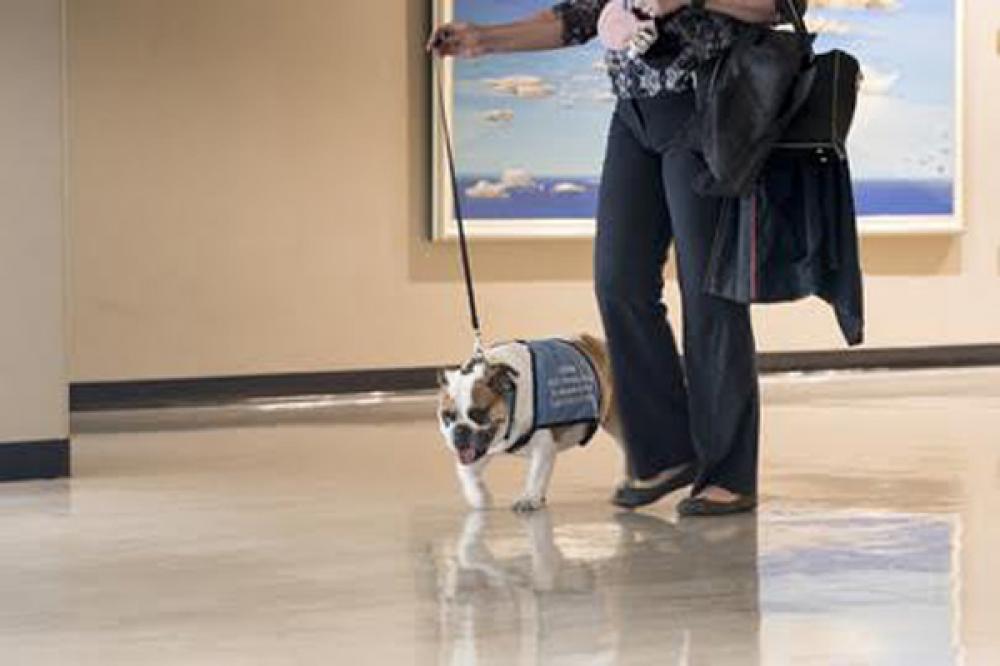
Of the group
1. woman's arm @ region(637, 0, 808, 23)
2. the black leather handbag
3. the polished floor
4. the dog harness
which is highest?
woman's arm @ region(637, 0, 808, 23)

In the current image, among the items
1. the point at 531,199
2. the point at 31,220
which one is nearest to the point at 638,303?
the point at 31,220

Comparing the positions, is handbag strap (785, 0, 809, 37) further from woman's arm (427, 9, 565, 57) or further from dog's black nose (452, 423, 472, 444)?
dog's black nose (452, 423, 472, 444)

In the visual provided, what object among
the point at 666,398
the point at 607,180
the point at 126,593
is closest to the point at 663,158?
the point at 607,180

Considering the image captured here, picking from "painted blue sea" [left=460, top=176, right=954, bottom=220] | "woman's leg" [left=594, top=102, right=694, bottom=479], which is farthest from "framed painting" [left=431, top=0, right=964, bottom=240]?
"woman's leg" [left=594, top=102, right=694, bottom=479]

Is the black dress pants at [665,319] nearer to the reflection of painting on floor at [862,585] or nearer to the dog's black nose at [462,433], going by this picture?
the reflection of painting on floor at [862,585]

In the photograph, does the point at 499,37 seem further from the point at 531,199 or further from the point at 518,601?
the point at 531,199

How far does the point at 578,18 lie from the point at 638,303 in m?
0.67

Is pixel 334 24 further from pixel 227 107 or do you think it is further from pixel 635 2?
pixel 635 2

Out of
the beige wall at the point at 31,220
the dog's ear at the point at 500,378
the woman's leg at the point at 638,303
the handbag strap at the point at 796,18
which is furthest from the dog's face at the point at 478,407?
the beige wall at the point at 31,220

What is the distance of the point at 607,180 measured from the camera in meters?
5.55

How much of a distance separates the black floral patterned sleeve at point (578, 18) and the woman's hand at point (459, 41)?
0.63 ft

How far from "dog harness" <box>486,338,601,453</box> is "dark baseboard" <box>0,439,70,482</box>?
137 centimetres

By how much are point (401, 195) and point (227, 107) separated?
0.71m

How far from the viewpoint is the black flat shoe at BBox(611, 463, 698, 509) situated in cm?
562
